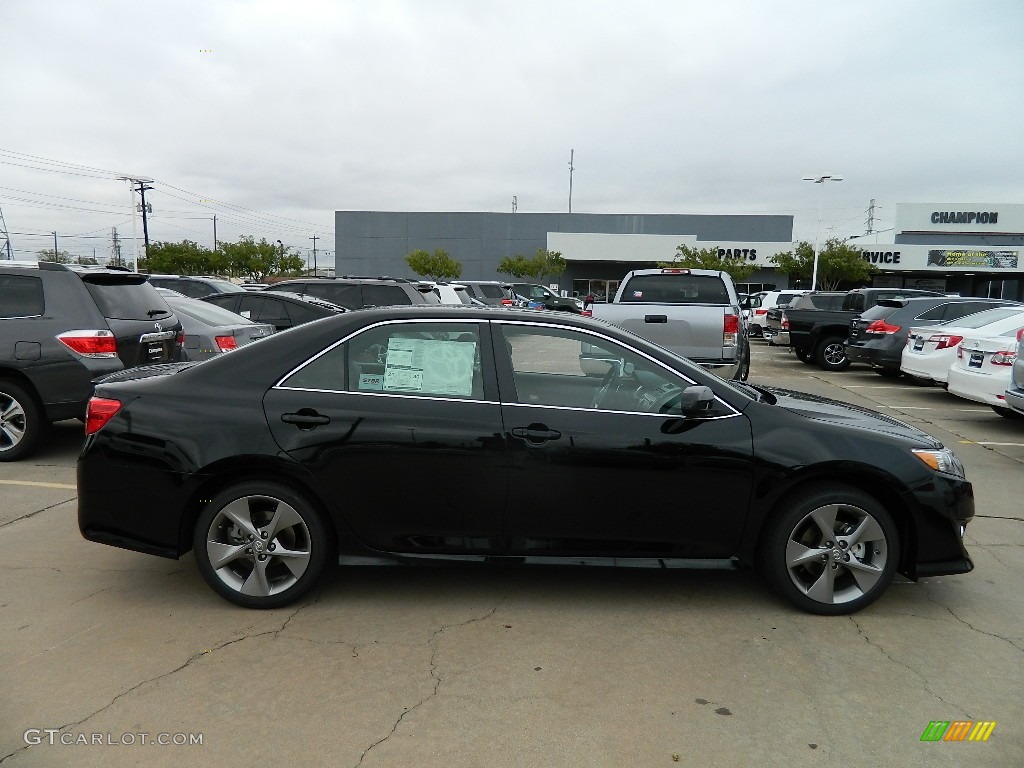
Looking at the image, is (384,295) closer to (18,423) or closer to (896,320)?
(18,423)

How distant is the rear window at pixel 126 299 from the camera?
23.4 feet

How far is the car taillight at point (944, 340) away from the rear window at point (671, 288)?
3.70 meters

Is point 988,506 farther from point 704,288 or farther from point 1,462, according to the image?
point 1,462

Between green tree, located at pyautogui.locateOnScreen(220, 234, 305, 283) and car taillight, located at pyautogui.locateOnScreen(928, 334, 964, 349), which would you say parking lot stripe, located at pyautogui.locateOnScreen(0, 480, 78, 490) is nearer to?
car taillight, located at pyautogui.locateOnScreen(928, 334, 964, 349)

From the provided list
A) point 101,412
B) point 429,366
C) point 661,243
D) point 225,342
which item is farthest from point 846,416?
point 661,243

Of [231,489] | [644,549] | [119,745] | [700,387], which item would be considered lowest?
[119,745]

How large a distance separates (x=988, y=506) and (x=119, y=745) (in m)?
6.27

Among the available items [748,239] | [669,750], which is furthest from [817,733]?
[748,239]

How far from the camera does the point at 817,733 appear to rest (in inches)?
118

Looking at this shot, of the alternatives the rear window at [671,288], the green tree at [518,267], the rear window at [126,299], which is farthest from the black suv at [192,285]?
the green tree at [518,267]

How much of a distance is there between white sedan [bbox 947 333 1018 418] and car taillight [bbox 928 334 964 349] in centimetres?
171

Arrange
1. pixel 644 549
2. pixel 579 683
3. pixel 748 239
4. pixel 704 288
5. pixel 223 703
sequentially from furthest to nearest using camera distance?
pixel 748 239 → pixel 704 288 → pixel 644 549 → pixel 579 683 → pixel 223 703

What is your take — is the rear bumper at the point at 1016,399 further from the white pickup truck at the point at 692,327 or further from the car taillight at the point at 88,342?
the car taillight at the point at 88,342

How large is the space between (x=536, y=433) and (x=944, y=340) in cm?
1055
